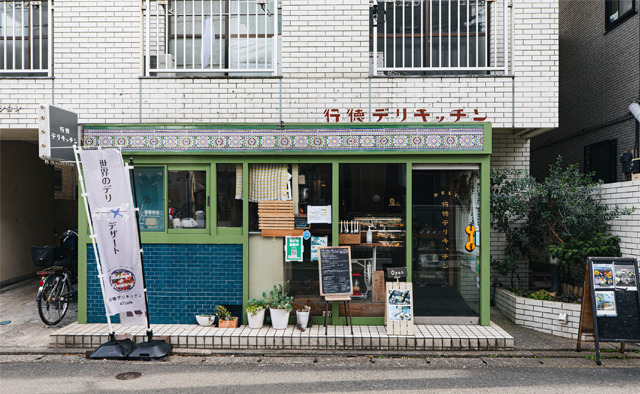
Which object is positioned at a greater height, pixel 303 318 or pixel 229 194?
pixel 229 194

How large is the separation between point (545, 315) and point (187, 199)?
6717mm

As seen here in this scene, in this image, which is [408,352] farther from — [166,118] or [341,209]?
[166,118]

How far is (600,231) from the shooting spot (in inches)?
289

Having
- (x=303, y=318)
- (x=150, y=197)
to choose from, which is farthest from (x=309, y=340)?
(x=150, y=197)

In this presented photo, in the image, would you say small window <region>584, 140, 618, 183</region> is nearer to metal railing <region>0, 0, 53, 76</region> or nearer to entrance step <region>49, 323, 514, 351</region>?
entrance step <region>49, 323, 514, 351</region>

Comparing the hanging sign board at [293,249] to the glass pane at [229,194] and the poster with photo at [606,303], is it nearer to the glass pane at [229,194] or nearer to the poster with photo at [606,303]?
the glass pane at [229,194]

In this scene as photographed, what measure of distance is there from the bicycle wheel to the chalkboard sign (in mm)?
5006

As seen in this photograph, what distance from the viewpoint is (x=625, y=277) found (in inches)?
237

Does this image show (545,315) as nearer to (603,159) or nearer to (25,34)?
(603,159)

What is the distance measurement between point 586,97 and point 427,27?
659cm

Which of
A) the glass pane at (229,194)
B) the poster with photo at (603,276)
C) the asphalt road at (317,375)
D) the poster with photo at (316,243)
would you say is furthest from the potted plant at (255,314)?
the poster with photo at (603,276)

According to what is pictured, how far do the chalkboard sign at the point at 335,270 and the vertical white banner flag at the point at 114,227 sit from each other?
2.85 meters

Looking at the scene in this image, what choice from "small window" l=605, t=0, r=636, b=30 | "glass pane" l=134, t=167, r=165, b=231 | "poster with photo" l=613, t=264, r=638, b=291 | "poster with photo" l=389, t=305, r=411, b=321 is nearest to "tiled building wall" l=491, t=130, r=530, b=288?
"poster with photo" l=613, t=264, r=638, b=291

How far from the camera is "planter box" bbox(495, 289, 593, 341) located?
6.88m
